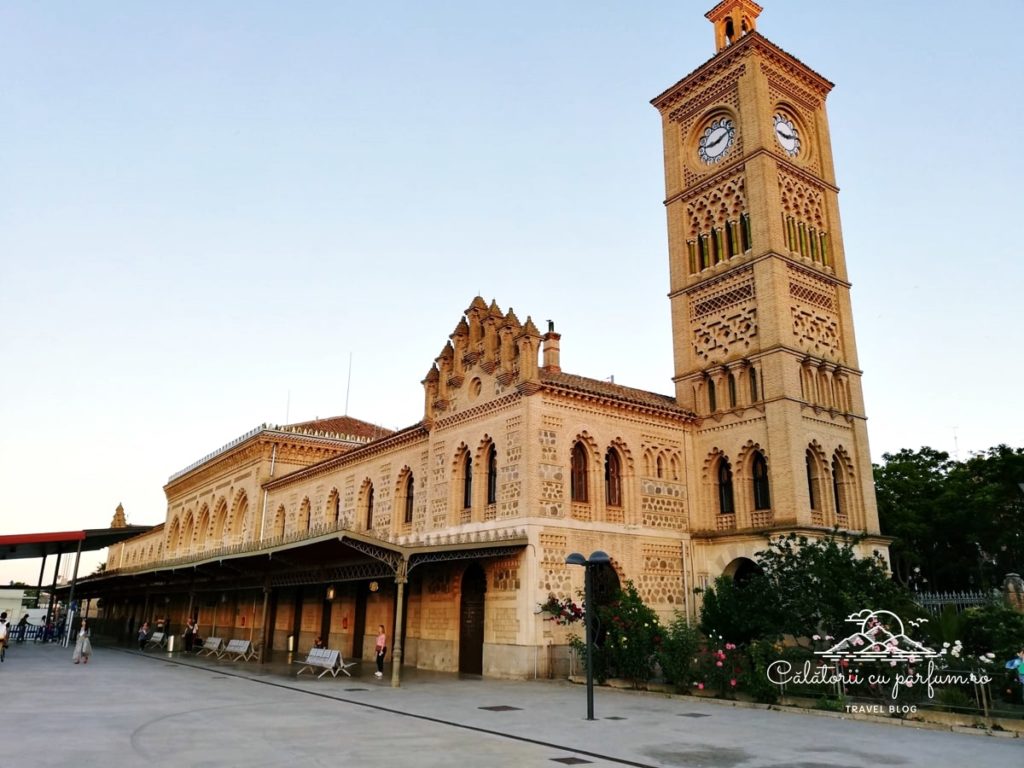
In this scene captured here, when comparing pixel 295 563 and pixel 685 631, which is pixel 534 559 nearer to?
pixel 685 631

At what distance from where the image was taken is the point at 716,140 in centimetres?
2769

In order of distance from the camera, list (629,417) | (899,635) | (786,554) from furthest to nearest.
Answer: (629,417) → (786,554) → (899,635)

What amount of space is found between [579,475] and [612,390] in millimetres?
3237

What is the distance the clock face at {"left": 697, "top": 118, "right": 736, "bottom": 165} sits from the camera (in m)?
27.2

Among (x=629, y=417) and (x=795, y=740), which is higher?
(x=629, y=417)

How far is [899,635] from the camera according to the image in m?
13.4

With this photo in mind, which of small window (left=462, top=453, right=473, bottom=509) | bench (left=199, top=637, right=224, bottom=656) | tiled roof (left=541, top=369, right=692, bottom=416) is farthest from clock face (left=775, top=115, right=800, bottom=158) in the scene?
bench (left=199, top=637, right=224, bottom=656)

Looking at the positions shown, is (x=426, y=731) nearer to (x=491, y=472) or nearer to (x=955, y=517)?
(x=491, y=472)

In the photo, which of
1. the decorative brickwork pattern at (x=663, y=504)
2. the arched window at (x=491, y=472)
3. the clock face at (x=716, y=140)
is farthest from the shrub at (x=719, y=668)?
the clock face at (x=716, y=140)

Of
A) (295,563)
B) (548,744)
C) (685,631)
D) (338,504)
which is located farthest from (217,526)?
(548,744)

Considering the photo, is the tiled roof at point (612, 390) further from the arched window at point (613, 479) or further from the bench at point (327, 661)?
the bench at point (327, 661)

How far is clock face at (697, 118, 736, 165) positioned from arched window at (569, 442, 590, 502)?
40.5 ft

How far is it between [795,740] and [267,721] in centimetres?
772

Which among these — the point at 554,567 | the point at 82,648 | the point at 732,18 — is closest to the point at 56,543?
the point at 82,648
